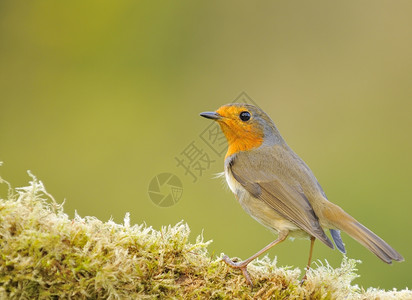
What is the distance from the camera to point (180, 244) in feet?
8.19

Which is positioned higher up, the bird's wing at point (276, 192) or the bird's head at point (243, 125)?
the bird's head at point (243, 125)

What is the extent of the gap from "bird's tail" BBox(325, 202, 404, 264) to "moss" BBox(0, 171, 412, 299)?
46 centimetres

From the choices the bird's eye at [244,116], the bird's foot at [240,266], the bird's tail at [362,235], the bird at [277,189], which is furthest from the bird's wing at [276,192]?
the bird's foot at [240,266]

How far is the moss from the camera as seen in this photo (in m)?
2.07

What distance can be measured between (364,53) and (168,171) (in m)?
4.02

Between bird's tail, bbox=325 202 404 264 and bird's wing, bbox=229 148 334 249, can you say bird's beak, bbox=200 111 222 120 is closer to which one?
bird's wing, bbox=229 148 334 249

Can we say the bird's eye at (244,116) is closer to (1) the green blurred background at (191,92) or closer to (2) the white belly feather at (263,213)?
(2) the white belly feather at (263,213)

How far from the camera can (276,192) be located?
3.74 metres
